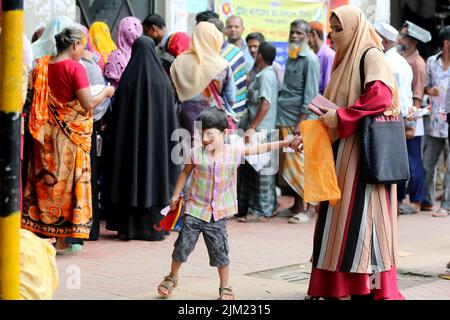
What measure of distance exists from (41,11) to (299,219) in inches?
144

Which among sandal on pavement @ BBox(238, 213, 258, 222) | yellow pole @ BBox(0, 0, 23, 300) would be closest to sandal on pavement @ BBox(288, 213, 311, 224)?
sandal on pavement @ BBox(238, 213, 258, 222)

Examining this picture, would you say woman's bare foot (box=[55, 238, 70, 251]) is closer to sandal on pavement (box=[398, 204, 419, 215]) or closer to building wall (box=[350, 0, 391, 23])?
sandal on pavement (box=[398, 204, 419, 215])

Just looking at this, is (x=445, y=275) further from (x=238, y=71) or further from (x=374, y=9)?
(x=374, y=9)

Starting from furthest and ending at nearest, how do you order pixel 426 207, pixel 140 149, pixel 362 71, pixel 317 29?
pixel 426 207
pixel 317 29
pixel 140 149
pixel 362 71

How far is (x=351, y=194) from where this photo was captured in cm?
537

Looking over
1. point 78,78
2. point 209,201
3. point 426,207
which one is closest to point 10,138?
point 209,201

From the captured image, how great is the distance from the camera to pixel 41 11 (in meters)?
9.70

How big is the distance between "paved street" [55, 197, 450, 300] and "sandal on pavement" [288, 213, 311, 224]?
0.81ft

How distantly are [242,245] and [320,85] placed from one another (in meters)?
2.39

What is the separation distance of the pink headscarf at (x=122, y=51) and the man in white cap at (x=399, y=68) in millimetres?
2596

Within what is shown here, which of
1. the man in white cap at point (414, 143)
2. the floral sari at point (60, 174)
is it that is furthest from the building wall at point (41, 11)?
the man in white cap at point (414, 143)

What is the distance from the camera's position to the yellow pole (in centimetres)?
354
